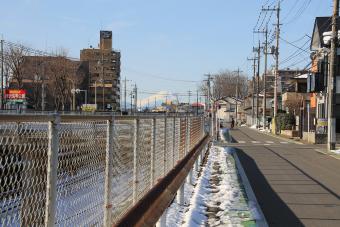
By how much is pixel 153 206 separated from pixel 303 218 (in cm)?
438

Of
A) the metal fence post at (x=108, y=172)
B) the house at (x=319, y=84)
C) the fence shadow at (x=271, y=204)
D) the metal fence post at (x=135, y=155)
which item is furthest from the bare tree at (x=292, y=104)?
the metal fence post at (x=108, y=172)

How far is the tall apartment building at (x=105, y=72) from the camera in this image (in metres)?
135

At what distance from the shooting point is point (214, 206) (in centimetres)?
1029

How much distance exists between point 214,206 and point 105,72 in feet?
431

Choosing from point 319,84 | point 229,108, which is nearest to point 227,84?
point 229,108

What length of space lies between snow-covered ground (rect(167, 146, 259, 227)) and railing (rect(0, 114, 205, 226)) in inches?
78.9

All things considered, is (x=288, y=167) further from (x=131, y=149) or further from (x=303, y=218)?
(x=131, y=149)

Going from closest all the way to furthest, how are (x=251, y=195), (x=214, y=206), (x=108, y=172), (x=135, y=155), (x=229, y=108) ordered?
(x=108, y=172) → (x=135, y=155) → (x=214, y=206) → (x=251, y=195) → (x=229, y=108)

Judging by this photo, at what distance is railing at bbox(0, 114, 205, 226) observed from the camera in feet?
10.2

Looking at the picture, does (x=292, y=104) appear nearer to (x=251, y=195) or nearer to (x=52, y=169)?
(x=251, y=195)

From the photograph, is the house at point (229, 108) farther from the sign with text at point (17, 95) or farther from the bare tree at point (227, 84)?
the sign with text at point (17, 95)

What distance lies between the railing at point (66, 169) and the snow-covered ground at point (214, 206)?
2003 mm

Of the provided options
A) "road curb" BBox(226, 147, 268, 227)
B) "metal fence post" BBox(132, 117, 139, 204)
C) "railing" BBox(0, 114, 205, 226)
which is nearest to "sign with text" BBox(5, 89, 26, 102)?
"road curb" BBox(226, 147, 268, 227)

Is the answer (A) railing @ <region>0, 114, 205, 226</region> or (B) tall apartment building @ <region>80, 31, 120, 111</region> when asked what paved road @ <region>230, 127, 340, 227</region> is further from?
(B) tall apartment building @ <region>80, 31, 120, 111</region>
